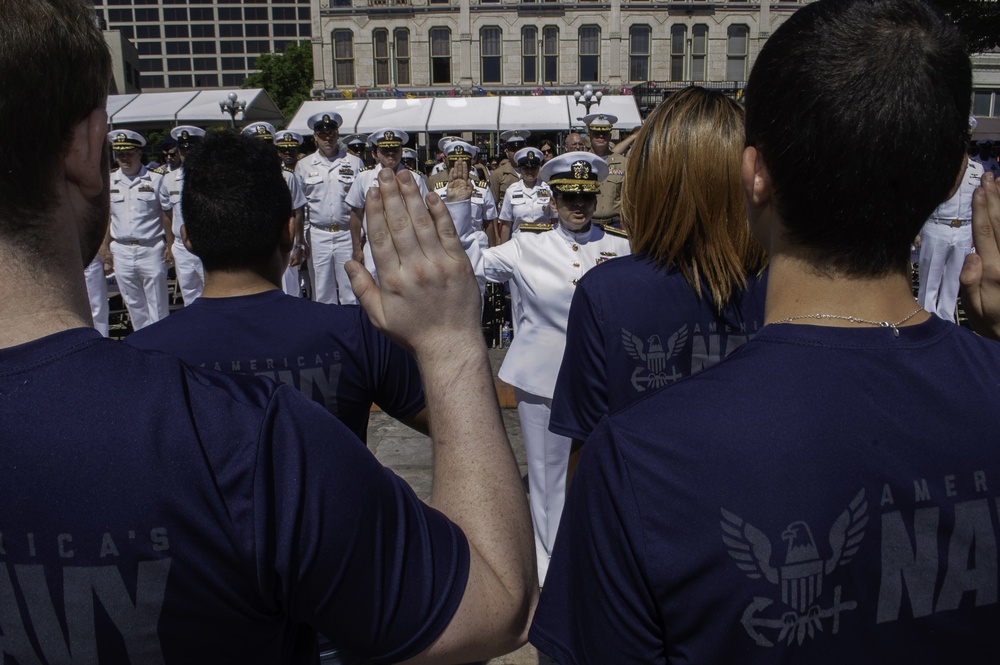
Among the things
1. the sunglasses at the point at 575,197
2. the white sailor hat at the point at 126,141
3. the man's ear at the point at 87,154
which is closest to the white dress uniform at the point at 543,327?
the sunglasses at the point at 575,197

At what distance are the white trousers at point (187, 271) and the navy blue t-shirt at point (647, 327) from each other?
7101 millimetres

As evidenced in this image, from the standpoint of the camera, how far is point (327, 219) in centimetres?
916

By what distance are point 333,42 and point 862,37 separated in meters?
42.9

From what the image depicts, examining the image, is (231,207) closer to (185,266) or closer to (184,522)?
(184,522)

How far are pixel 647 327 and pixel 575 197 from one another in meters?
1.58

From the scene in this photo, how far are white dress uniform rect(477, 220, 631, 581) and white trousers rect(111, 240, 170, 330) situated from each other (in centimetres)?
600

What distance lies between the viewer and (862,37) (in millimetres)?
1084

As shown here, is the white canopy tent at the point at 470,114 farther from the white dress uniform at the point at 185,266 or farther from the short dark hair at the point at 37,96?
the short dark hair at the point at 37,96

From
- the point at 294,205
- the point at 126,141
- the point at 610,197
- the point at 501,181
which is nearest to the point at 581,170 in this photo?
the point at 610,197

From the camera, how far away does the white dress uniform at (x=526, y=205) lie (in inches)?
381

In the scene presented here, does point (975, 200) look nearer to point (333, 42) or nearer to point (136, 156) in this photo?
point (136, 156)

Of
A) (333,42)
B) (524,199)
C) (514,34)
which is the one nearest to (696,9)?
(514,34)

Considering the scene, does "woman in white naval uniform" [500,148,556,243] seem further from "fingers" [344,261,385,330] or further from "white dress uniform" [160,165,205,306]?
"fingers" [344,261,385,330]

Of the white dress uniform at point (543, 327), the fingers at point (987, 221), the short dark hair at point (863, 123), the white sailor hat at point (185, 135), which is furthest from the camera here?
the white sailor hat at point (185, 135)
